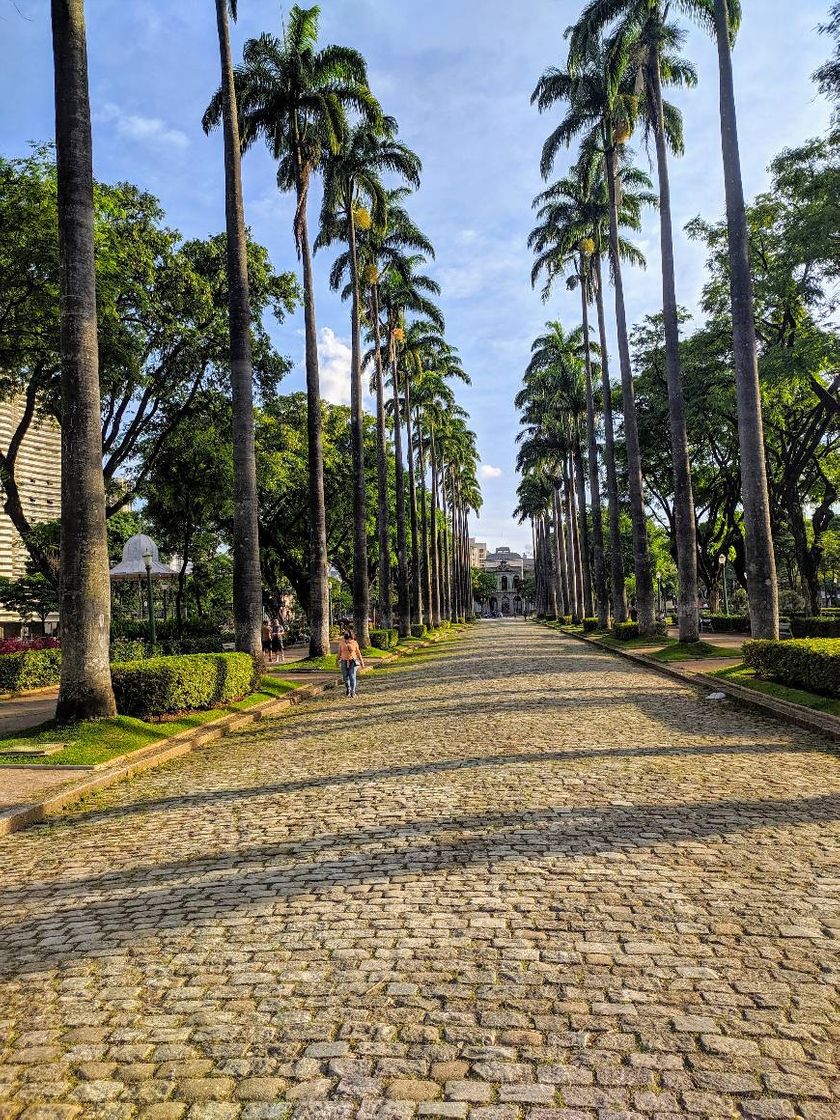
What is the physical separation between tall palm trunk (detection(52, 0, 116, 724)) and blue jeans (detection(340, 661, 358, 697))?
619 cm

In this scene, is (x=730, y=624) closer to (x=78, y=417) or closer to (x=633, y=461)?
(x=633, y=461)

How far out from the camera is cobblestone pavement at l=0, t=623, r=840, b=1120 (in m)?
2.78

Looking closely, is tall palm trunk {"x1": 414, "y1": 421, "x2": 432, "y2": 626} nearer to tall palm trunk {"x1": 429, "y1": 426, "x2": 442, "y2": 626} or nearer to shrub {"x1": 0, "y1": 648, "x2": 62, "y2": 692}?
tall palm trunk {"x1": 429, "y1": 426, "x2": 442, "y2": 626}

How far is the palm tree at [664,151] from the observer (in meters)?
22.3

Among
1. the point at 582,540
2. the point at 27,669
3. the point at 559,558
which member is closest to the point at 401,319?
the point at 582,540

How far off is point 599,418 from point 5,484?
3931 cm

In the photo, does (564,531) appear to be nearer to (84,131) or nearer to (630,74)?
(630,74)

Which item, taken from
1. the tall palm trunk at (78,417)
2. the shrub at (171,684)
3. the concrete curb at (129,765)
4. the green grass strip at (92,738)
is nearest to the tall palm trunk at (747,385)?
the concrete curb at (129,765)

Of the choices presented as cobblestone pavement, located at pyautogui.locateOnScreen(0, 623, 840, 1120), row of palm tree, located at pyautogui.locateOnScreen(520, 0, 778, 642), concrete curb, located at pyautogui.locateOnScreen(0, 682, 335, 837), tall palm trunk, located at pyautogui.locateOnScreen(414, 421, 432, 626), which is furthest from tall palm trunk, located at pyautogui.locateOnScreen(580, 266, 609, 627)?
cobblestone pavement, located at pyautogui.locateOnScreen(0, 623, 840, 1120)

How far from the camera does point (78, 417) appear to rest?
10.7 m

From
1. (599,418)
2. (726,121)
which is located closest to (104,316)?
(726,121)

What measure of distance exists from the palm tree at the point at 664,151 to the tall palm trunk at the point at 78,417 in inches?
645

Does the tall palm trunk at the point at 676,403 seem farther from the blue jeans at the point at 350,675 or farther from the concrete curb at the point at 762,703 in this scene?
the blue jeans at the point at 350,675

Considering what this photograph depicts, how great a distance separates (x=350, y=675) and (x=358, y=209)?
791 inches
